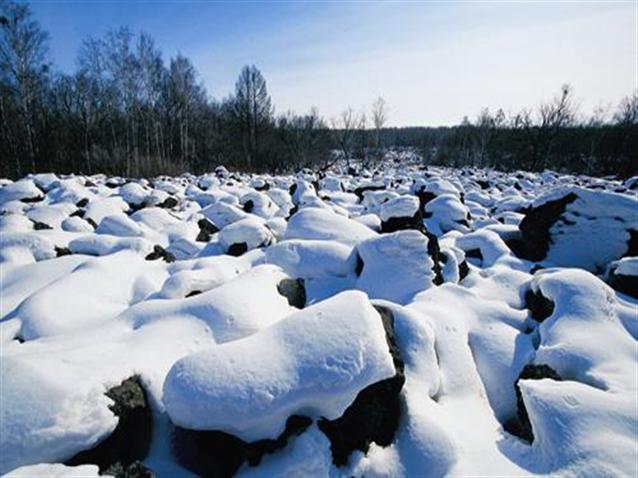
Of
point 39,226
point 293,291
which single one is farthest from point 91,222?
point 293,291

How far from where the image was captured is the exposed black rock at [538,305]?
3.61 metres

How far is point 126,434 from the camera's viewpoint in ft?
6.72

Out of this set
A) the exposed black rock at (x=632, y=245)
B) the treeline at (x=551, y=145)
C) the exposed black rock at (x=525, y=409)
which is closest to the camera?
the exposed black rock at (x=525, y=409)

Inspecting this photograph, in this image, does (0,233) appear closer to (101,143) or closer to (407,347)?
(407,347)

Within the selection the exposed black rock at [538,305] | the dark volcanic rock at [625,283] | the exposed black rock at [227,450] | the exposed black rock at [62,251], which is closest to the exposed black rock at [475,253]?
the dark volcanic rock at [625,283]

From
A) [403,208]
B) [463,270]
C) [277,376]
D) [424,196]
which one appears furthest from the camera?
[424,196]

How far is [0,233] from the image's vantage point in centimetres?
563

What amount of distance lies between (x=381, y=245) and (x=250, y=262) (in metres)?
1.86

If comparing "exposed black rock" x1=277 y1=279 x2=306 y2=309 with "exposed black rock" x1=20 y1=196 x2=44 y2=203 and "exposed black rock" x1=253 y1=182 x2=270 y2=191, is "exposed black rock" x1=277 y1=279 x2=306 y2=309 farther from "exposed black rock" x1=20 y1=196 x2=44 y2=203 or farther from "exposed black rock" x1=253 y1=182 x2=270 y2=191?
"exposed black rock" x1=253 y1=182 x2=270 y2=191

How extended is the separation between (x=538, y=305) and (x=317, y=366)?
110 inches

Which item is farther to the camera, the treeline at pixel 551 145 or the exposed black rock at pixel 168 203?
the treeline at pixel 551 145

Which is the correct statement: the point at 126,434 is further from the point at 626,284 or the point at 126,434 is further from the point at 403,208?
the point at 626,284

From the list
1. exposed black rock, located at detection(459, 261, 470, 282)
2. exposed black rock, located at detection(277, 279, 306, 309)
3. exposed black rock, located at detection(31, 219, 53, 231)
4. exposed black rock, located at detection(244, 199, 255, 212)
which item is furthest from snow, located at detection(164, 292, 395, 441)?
exposed black rock, located at detection(244, 199, 255, 212)

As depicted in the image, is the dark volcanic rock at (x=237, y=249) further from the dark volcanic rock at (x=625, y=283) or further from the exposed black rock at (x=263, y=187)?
the exposed black rock at (x=263, y=187)
